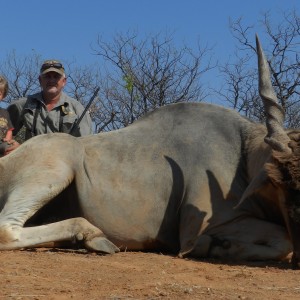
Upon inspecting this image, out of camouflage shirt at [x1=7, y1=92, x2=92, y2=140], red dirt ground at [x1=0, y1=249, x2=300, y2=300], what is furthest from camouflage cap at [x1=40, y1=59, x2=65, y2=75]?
red dirt ground at [x1=0, y1=249, x2=300, y2=300]

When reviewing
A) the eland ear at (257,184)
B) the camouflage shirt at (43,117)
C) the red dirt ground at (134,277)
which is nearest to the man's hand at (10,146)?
the camouflage shirt at (43,117)

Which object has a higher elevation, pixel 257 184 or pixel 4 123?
pixel 4 123

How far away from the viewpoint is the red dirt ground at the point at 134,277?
3430mm

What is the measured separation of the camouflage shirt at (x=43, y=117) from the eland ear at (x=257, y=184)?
2.72 metres

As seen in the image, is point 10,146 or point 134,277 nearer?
point 134,277

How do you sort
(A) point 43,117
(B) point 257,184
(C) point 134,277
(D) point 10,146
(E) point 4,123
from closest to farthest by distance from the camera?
(C) point 134,277 < (B) point 257,184 < (D) point 10,146 < (E) point 4,123 < (A) point 43,117

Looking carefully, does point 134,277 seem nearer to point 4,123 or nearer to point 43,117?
point 4,123

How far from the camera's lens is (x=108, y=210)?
17.5 ft

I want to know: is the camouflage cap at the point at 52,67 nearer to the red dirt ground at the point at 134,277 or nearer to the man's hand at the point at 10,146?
the man's hand at the point at 10,146

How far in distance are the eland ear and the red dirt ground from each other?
1.40 ft

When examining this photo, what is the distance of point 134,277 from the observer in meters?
3.88

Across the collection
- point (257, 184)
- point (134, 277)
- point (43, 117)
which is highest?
point (43, 117)

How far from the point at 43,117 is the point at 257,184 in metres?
3.00

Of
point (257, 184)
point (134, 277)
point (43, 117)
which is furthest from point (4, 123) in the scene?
point (134, 277)
